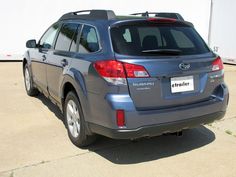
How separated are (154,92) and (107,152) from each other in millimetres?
1134

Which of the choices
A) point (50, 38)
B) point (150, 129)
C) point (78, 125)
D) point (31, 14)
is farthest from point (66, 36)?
point (31, 14)

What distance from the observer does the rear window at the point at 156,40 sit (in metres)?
3.88

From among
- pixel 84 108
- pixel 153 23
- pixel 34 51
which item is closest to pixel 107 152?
pixel 84 108

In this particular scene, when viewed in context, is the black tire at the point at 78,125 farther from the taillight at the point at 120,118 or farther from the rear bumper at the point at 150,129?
the taillight at the point at 120,118

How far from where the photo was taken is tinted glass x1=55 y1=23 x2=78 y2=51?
4.90 m

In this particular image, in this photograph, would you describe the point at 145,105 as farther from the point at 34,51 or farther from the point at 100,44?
the point at 34,51

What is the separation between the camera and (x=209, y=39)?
44.2ft

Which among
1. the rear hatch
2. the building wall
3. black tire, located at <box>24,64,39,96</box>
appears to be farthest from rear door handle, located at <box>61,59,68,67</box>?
the building wall

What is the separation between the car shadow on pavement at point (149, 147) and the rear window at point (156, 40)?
4.00ft

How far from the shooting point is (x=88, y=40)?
4.38 metres

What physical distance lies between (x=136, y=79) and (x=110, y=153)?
119 centimetres

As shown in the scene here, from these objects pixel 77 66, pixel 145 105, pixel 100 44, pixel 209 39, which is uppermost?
pixel 100 44

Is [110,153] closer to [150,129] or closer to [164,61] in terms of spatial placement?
[150,129]

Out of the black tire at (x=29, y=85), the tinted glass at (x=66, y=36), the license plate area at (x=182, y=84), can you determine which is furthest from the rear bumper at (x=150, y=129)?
the black tire at (x=29, y=85)
